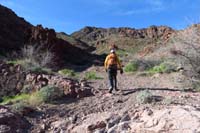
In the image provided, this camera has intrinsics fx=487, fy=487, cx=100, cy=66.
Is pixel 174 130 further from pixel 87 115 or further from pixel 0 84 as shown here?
pixel 0 84

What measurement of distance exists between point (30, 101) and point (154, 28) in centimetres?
7754

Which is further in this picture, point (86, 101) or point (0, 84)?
point (0, 84)

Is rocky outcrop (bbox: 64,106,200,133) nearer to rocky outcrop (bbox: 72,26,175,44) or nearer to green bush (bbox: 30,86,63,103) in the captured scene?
green bush (bbox: 30,86,63,103)

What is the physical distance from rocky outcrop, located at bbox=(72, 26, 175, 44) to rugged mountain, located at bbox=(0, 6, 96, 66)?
38477 mm

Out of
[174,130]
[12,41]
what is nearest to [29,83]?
[174,130]

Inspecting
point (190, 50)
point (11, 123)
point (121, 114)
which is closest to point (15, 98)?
point (11, 123)

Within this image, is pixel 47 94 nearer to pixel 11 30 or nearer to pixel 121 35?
pixel 11 30

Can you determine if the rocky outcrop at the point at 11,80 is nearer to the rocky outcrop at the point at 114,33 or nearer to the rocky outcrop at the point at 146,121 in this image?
the rocky outcrop at the point at 146,121

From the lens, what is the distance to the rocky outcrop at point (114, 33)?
8810cm

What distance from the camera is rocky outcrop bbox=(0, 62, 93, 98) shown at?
1423cm

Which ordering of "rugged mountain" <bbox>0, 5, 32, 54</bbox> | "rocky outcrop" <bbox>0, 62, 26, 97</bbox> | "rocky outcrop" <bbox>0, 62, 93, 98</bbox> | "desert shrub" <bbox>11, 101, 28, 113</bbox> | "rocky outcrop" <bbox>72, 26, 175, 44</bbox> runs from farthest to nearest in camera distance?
"rocky outcrop" <bbox>72, 26, 175, 44</bbox>, "rugged mountain" <bbox>0, 5, 32, 54</bbox>, "rocky outcrop" <bbox>0, 62, 26, 97</bbox>, "rocky outcrop" <bbox>0, 62, 93, 98</bbox>, "desert shrub" <bbox>11, 101, 28, 113</bbox>

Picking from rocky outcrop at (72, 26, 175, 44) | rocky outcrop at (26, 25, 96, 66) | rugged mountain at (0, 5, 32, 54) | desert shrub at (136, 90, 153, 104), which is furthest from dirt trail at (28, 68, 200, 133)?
rocky outcrop at (72, 26, 175, 44)

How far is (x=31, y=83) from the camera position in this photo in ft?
50.8

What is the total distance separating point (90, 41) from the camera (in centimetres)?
9256
